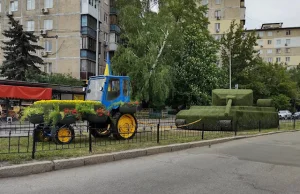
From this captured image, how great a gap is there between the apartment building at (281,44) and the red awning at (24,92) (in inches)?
3034

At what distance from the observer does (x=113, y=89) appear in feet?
42.4

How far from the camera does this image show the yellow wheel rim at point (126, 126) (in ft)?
39.8

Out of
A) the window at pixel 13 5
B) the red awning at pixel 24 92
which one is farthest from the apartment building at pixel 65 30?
the red awning at pixel 24 92

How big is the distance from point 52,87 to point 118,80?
49.6ft

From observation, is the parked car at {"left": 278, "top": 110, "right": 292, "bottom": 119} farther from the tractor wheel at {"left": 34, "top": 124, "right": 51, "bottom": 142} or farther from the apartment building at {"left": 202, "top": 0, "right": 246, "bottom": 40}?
the tractor wheel at {"left": 34, "top": 124, "right": 51, "bottom": 142}

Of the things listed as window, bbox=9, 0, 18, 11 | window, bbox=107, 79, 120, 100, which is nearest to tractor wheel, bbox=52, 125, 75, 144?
window, bbox=107, 79, 120, 100

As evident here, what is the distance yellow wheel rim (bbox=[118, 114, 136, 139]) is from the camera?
12117 millimetres

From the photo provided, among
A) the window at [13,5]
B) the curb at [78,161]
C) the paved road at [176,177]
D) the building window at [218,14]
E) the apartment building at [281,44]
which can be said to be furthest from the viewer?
the apartment building at [281,44]

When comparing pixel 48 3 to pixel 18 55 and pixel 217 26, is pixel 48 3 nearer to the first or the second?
pixel 18 55

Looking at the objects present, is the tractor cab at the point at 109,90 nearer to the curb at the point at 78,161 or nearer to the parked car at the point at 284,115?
the curb at the point at 78,161

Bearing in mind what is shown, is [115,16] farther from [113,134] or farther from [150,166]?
[150,166]

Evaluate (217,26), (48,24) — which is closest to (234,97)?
(48,24)

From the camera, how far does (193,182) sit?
664cm

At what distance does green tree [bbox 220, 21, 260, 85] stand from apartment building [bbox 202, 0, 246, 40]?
2111cm
